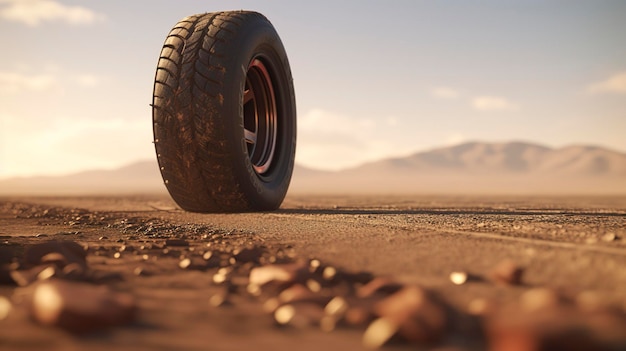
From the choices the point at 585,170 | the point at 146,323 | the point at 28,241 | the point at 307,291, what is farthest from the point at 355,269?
the point at 585,170

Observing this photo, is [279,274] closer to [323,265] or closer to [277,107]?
[323,265]

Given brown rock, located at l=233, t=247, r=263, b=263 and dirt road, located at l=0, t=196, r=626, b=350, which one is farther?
brown rock, located at l=233, t=247, r=263, b=263

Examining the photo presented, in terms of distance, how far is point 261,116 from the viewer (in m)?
5.74

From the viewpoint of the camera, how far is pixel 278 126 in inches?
229

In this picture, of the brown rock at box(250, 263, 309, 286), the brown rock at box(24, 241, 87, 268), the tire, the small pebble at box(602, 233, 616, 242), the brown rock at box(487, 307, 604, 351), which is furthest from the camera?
the tire

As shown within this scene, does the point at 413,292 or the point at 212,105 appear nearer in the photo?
the point at 413,292

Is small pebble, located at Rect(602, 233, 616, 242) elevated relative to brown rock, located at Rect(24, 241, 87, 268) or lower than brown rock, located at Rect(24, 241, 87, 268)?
elevated

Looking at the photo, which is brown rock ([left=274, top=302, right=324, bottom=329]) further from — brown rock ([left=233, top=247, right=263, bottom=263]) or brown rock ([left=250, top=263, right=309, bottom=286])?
brown rock ([left=233, top=247, right=263, bottom=263])

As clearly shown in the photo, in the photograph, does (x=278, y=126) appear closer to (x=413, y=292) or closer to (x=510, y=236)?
(x=510, y=236)

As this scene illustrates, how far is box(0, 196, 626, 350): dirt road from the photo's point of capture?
46.7 inches

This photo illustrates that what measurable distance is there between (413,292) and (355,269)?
758 mm

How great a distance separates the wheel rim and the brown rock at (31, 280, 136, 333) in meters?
4.18

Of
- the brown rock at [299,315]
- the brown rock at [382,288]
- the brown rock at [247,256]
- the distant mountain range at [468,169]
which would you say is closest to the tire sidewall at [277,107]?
the brown rock at [247,256]

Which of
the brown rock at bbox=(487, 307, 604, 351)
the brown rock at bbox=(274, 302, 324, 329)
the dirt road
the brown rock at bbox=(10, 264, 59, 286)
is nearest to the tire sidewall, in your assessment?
the dirt road
